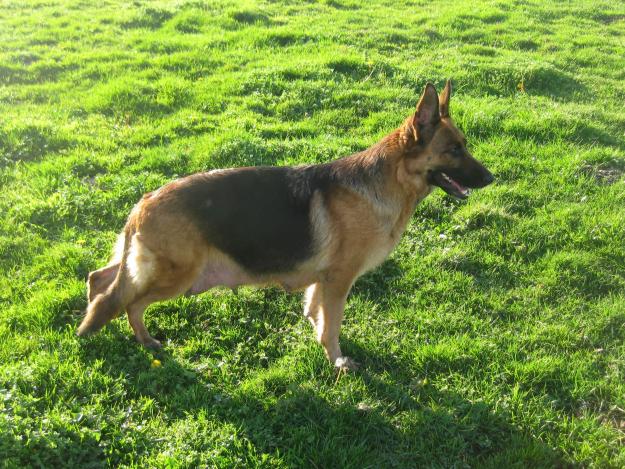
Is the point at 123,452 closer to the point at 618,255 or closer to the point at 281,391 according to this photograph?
the point at 281,391

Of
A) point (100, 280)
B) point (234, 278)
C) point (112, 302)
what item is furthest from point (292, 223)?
point (100, 280)

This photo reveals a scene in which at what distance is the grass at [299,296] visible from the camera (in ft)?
11.6

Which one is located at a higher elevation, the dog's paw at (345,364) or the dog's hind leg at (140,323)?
the dog's hind leg at (140,323)

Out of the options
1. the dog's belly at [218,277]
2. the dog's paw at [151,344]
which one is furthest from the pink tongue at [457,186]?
the dog's paw at [151,344]

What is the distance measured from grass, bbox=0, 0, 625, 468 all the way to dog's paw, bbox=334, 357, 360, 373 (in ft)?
0.32

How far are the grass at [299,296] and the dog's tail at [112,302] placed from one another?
26cm

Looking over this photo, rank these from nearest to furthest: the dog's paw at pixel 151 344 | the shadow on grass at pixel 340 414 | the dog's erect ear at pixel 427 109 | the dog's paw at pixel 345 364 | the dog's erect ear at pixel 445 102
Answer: the shadow on grass at pixel 340 414 < the dog's erect ear at pixel 427 109 < the dog's paw at pixel 345 364 < the dog's paw at pixel 151 344 < the dog's erect ear at pixel 445 102

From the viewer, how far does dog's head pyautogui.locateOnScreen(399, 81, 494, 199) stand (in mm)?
4176

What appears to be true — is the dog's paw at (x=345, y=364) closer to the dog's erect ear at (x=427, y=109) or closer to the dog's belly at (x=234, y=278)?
the dog's belly at (x=234, y=278)

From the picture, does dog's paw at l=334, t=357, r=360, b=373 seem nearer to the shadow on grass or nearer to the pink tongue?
the shadow on grass

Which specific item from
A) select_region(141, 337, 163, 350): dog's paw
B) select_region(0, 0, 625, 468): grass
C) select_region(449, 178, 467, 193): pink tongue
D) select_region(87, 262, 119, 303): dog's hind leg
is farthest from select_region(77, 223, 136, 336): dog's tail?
select_region(449, 178, 467, 193): pink tongue

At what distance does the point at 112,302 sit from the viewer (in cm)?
407

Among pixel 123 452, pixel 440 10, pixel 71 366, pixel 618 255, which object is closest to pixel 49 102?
pixel 71 366

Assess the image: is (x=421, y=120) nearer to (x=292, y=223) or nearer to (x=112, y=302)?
(x=292, y=223)
